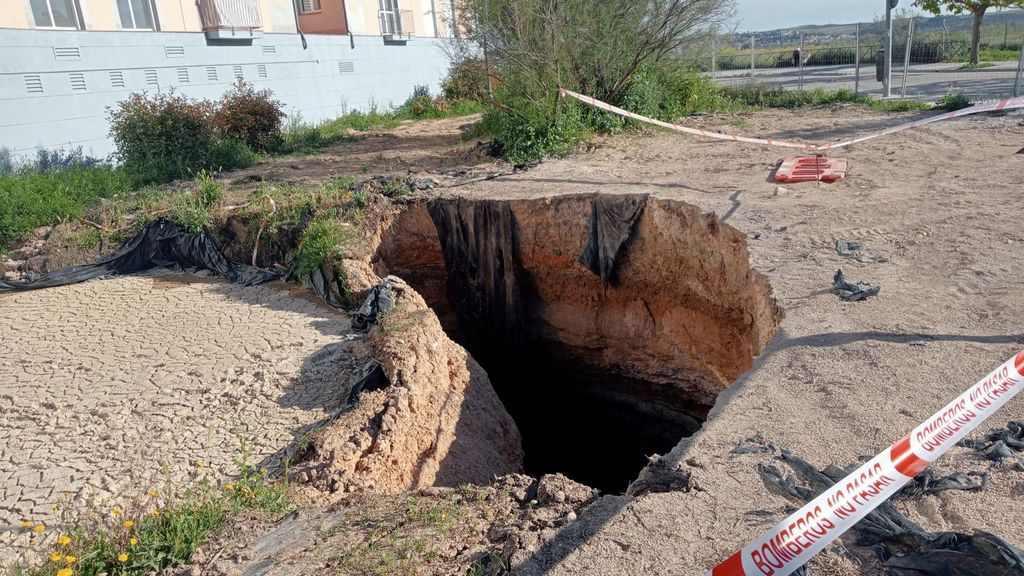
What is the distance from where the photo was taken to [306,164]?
508 inches

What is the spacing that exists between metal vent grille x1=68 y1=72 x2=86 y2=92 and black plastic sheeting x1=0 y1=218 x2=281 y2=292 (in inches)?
208

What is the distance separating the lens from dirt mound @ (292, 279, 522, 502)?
4.98 metres

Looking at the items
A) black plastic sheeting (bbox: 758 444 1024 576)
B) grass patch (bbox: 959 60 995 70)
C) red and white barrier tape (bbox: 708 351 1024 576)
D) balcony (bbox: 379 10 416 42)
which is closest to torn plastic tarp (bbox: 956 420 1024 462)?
black plastic sheeting (bbox: 758 444 1024 576)

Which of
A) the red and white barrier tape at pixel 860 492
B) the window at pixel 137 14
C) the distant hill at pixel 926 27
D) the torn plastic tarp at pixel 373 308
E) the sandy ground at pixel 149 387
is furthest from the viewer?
the distant hill at pixel 926 27

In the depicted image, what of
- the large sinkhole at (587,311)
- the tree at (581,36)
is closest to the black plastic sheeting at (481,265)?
the large sinkhole at (587,311)

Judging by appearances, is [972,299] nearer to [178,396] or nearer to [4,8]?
[178,396]

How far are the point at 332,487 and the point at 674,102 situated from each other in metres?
11.8

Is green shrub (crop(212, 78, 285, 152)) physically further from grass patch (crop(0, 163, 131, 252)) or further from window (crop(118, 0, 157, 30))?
grass patch (crop(0, 163, 131, 252))

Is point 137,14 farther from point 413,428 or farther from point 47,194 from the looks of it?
point 413,428

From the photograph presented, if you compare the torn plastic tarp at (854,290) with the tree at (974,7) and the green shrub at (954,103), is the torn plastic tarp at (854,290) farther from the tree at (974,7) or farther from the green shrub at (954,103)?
the tree at (974,7)

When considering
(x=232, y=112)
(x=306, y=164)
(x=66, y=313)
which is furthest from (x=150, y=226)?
(x=232, y=112)

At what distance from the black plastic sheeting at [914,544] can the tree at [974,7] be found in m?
21.4

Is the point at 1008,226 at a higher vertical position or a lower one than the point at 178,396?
higher

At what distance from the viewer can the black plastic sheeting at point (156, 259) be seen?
29.0ft
